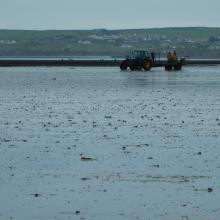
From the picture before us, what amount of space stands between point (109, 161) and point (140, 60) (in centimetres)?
6604

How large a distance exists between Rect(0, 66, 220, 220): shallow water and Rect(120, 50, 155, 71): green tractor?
49.2 metres

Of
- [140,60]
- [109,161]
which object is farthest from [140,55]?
[109,161]

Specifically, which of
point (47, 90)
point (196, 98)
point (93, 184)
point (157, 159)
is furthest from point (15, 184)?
point (47, 90)

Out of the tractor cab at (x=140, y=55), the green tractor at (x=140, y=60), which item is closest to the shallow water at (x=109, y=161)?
the tractor cab at (x=140, y=55)

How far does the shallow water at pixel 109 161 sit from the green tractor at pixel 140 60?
161 feet

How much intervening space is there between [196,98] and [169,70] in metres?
51.2

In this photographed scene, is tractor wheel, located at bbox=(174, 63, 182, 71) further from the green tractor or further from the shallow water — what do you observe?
the shallow water

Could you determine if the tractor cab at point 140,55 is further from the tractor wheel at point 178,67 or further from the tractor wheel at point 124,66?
the tractor wheel at point 178,67

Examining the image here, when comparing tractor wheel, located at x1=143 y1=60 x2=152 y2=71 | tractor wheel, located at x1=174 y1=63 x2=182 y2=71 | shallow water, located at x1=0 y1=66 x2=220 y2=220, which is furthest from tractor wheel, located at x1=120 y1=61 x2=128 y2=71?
shallow water, located at x1=0 y1=66 x2=220 y2=220

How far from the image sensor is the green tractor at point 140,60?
3314 inches

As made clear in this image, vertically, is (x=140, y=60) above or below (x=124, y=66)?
above

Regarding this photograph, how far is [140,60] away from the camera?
8431 cm

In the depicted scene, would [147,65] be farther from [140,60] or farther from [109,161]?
[109,161]

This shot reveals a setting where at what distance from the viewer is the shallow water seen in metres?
13.6
